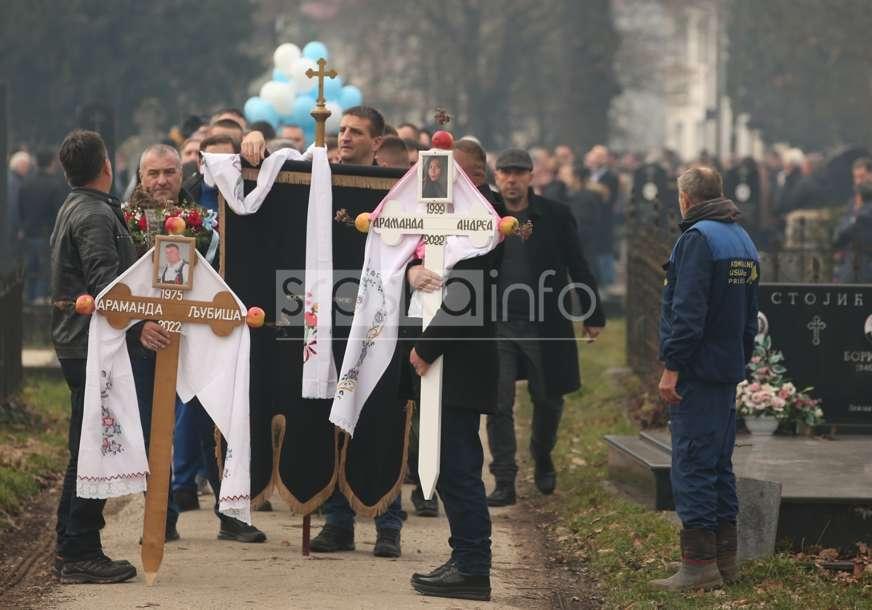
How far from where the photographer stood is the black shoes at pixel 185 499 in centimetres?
1048

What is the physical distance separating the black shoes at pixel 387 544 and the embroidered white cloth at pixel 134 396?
0.96m

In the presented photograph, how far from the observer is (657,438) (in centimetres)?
1109

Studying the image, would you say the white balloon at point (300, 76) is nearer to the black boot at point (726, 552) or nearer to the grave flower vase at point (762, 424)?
the grave flower vase at point (762, 424)

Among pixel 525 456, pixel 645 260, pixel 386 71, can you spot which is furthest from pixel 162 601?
pixel 386 71

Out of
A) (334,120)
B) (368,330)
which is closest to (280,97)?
(334,120)

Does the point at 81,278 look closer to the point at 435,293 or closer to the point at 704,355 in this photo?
the point at 435,293

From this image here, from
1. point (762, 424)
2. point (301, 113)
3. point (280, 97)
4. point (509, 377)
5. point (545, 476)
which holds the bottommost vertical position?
point (545, 476)

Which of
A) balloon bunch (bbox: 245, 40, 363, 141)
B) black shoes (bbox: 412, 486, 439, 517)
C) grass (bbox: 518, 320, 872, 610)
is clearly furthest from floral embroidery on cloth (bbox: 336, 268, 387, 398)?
balloon bunch (bbox: 245, 40, 363, 141)

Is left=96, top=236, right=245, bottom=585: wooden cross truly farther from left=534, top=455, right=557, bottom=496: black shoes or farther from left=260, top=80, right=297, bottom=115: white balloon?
left=260, top=80, right=297, bottom=115: white balloon

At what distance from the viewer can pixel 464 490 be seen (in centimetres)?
810

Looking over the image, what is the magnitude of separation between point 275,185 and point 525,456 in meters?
4.95

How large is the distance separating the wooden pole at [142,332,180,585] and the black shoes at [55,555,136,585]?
14 centimetres

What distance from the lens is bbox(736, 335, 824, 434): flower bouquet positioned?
11398mm

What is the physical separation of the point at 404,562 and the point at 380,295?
57.2 inches
